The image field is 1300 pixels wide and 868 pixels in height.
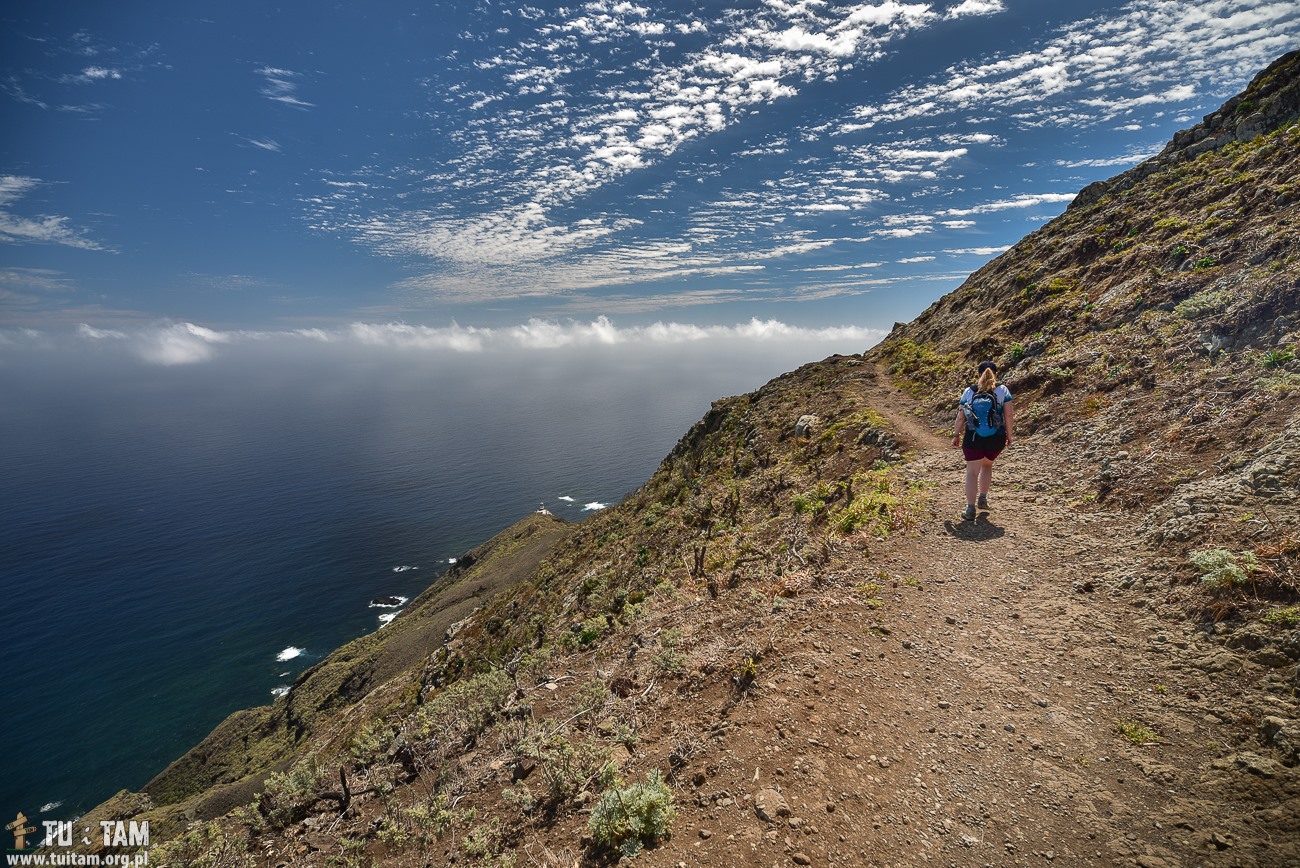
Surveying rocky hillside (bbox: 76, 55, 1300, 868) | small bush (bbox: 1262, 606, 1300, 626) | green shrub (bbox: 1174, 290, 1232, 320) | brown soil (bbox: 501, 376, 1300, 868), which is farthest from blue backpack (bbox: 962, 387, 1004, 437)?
green shrub (bbox: 1174, 290, 1232, 320)

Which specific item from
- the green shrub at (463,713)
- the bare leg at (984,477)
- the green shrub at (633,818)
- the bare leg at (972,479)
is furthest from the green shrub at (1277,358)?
the green shrub at (463,713)

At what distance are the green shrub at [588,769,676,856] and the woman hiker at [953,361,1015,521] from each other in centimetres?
928

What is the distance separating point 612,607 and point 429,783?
7484 mm

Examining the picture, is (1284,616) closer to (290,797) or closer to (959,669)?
(959,669)

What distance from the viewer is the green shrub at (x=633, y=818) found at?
5.07 metres

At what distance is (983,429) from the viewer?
34.7 feet

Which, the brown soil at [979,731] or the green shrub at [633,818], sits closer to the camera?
the brown soil at [979,731]

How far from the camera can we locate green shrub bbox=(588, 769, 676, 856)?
5.07 metres

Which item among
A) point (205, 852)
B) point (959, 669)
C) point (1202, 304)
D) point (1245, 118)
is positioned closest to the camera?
point (959, 669)

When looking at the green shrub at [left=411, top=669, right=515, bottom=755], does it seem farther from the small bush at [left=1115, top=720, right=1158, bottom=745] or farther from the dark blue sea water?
the dark blue sea water

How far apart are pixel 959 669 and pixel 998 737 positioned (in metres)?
1.26

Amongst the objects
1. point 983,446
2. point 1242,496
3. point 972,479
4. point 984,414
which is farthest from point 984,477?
point 1242,496

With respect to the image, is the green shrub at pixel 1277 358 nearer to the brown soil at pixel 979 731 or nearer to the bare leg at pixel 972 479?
the brown soil at pixel 979 731

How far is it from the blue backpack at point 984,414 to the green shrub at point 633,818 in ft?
32.4
